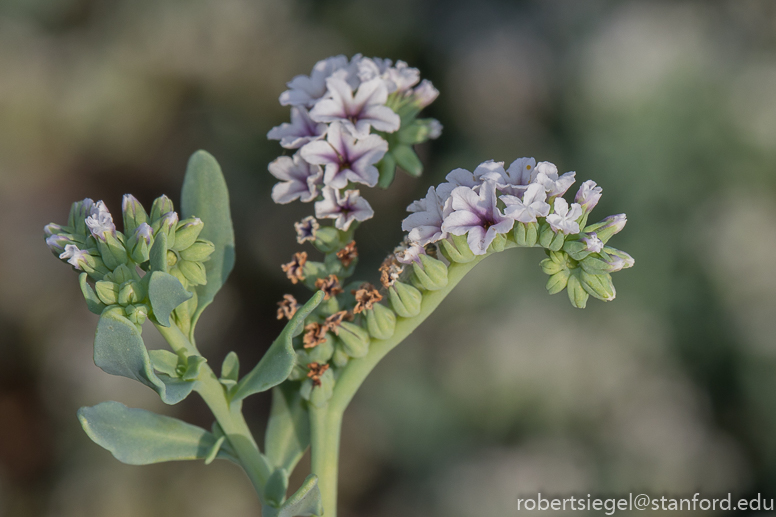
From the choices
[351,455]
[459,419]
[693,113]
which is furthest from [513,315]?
[693,113]

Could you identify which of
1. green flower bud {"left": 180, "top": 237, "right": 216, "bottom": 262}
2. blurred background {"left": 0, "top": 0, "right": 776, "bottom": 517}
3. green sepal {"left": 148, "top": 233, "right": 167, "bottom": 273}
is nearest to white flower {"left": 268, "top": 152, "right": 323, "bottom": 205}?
green flower bud {"left": 180, "top": 237, "right": 216, "bottom": 262}

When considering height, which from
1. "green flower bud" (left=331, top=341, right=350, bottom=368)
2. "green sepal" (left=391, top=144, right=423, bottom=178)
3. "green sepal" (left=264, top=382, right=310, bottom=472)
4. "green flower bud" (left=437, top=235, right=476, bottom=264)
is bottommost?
"green sepal" (left=264, top=382, right=310, bottom=472)

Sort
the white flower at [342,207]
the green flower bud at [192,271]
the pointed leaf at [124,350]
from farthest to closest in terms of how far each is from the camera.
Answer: the white flower at [342,207] → the green flower bud at [192,271] → the pointed leaf at [124,350]

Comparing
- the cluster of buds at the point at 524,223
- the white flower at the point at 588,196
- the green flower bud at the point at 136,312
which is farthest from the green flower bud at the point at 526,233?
the green flower bud at the point at 136,312

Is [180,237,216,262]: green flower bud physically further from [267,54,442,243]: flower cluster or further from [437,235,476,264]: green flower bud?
[437,235,476,264]: green flower bud

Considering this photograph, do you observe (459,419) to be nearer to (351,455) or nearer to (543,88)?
(351,455)

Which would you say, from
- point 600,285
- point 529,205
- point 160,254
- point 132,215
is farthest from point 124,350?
point 600,285

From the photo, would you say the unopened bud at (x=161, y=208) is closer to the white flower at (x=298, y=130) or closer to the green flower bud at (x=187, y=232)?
the green flower bud at (x=187, y=232)
